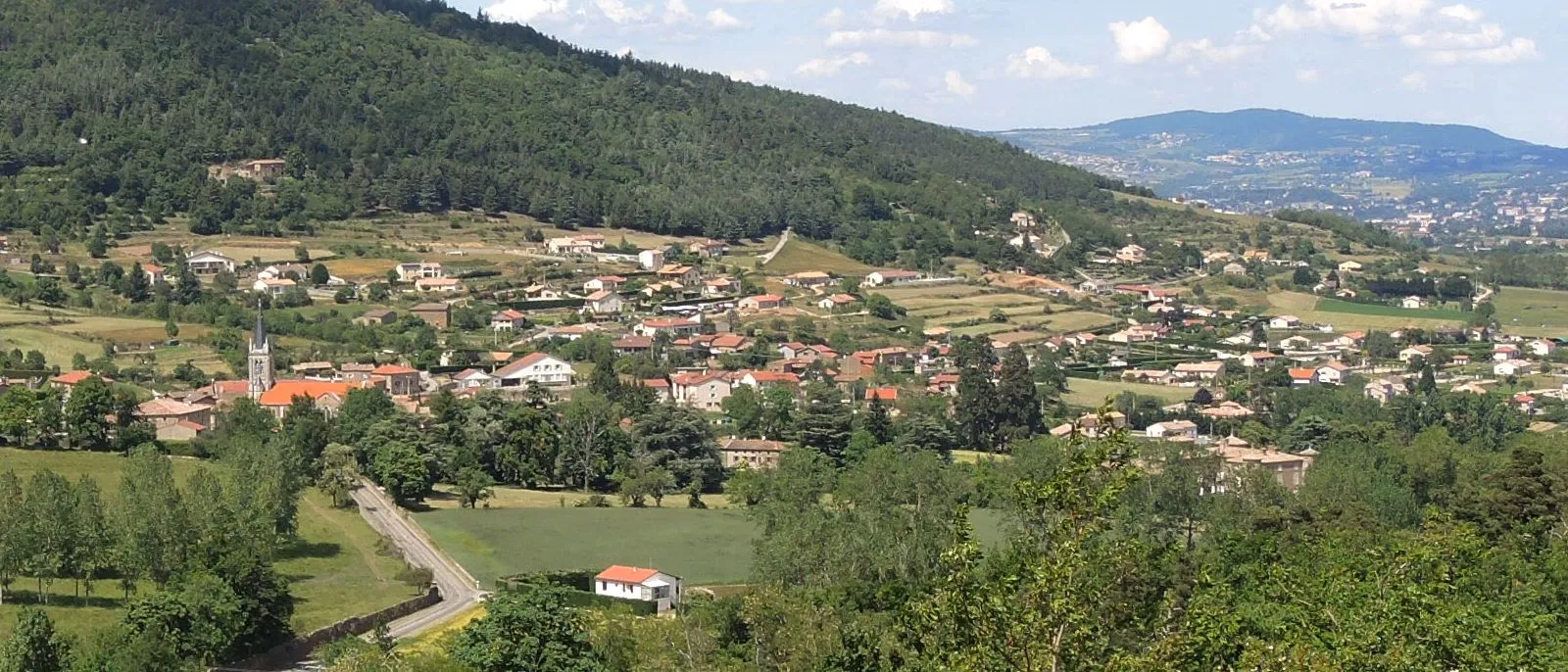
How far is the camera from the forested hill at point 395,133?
291ft

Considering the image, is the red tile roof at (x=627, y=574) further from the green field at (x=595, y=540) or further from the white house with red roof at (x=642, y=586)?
the green field at (x=595, y=540)

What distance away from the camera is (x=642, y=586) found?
116ft

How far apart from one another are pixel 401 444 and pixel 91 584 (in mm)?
12993

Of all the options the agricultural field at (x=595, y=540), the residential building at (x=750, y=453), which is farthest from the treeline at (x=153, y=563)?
the residential building at (x=750, y=453)

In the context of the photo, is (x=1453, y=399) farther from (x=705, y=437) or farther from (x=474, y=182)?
(x=474, y=182)

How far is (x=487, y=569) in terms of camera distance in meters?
37.3

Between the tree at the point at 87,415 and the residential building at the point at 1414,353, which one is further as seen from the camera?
the residential building at the point at 1414,353

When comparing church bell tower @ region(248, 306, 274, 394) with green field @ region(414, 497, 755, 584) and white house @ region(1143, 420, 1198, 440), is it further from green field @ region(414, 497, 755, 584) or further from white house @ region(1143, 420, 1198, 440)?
white house @ region(1143, 420, 1198, 440)

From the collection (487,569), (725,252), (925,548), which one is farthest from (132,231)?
(925,548)

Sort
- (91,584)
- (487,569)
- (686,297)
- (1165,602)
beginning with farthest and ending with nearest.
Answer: (686,297)
(487,569)
(91,584)
(1165,602)

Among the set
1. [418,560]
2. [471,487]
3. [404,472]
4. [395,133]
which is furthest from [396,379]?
[395,133]

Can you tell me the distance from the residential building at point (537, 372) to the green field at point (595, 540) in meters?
17.3

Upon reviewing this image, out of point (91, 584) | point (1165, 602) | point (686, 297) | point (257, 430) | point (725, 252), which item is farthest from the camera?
point (725, 252)

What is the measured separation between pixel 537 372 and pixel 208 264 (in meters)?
20.0
